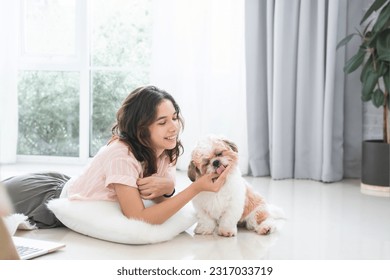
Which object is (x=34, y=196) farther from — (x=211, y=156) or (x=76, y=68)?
(x=76, y=68)

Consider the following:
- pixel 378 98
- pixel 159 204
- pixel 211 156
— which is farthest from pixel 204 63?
pixel 159 204

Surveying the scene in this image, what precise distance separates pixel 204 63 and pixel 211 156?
6.50ft

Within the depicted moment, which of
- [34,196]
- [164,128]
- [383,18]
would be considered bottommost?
[34,196]

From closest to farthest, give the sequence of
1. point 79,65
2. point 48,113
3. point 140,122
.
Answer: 1. point 140,122
2. point 79,65
3. point 48,113

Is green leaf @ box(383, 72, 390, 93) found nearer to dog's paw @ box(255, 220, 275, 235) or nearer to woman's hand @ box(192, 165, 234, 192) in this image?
dog's paw @ box(255, 220, 275, 235)

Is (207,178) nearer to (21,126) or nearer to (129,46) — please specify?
(129,46)

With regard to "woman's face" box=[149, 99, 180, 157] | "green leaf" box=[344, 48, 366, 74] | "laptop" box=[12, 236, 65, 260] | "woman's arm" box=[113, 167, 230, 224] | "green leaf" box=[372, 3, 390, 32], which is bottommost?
"laptop" box=[12, 236, 65, 260]

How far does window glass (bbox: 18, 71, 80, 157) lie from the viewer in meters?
4.85

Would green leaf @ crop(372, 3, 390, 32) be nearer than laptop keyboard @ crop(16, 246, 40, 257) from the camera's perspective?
No

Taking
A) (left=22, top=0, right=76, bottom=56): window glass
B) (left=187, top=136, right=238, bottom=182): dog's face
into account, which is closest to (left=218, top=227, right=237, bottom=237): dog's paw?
(left=187, top=136, right=238, bottom=182): dog's face

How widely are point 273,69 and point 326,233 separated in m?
1.74

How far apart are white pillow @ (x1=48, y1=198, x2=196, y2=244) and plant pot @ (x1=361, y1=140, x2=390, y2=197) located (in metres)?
1.56

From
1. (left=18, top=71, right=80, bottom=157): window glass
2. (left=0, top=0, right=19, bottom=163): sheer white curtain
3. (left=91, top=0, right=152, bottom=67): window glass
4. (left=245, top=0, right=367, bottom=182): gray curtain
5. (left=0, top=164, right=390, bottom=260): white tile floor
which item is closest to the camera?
(left=0, top=164, right=390, bottom=260): white tile floor

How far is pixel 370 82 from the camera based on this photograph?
12.0 feet
